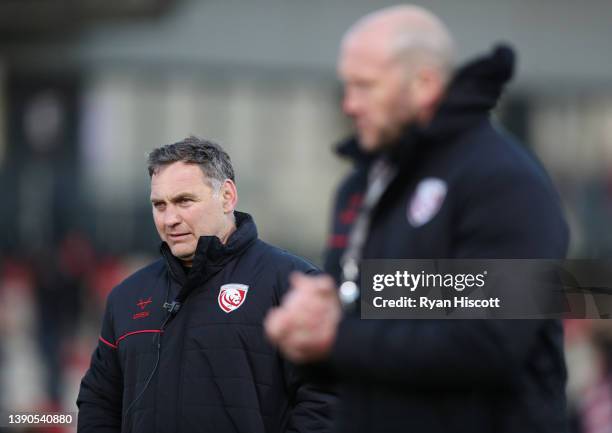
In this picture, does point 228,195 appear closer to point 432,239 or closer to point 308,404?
point 308,404

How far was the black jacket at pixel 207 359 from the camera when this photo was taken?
3.87 m

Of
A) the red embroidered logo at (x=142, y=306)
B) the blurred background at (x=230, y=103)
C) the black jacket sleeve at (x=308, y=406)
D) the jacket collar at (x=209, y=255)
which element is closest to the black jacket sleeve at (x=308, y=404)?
the black jacket sleeve at (x=308, y=406)

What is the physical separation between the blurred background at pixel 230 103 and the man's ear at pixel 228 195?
1509 cm

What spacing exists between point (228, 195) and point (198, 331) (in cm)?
53

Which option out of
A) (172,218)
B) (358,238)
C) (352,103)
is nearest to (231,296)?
(172,218)

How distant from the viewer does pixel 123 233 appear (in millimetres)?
20281

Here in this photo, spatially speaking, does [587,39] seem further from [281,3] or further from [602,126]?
[281,3]

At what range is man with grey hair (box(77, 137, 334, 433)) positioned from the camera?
3.88 metres

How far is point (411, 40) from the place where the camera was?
8.77 ft

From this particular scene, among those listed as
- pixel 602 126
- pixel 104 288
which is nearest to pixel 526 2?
pixel 602 126

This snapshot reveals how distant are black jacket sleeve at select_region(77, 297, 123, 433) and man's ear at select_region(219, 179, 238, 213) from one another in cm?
57

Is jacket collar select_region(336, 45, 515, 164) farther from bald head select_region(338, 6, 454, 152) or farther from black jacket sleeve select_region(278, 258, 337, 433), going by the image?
black jacket sleeve select_region(278, 258, 337, 433)

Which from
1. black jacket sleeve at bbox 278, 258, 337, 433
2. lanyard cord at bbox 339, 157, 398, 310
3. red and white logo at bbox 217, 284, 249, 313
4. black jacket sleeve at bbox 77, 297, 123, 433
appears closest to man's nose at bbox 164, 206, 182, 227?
red and white logo at bbox 217, 284, 249, 313

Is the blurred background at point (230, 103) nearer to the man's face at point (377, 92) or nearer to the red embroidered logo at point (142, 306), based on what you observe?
the red embroidered logo at point (142, 306)
